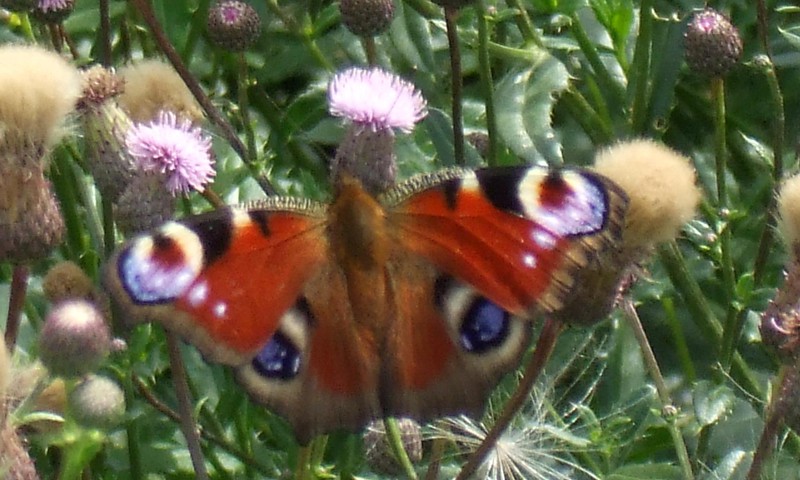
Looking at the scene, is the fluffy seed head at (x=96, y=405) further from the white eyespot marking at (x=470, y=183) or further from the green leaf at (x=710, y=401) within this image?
the green leaf at (x=710, y=401)

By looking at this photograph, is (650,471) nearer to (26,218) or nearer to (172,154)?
(172,154)

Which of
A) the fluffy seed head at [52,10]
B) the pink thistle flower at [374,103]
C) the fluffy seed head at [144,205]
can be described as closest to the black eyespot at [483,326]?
the pink thistle flower at [374,103]

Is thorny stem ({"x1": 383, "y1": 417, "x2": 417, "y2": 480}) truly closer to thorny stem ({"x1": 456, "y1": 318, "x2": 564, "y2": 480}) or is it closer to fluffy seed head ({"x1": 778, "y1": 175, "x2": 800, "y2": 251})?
thorny stem ({"x1": 456, "y1": 318, "x2": 564, "y2": 480})

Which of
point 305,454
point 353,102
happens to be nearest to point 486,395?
point 305,454

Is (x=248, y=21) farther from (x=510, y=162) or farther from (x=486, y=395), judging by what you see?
(x=486, y=395)

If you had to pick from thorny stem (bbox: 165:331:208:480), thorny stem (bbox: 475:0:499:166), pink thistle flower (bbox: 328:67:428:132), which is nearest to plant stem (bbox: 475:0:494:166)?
thorny stem (bbox: 475:0:499:166)

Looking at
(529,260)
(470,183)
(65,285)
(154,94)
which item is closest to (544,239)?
(529,260)
